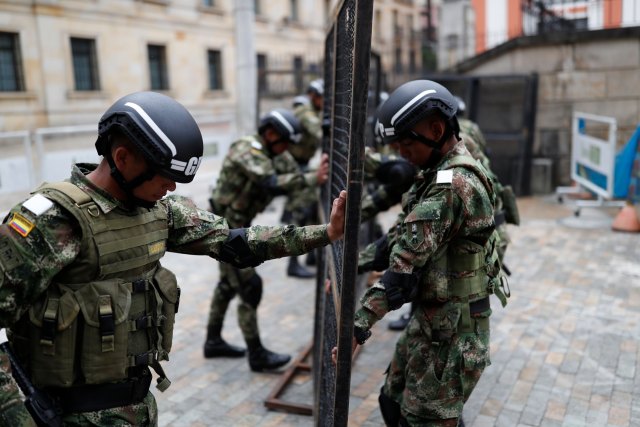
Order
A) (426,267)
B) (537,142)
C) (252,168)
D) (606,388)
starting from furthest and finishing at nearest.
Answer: (537,142) → (252,168) → (606,388) → (426,267)

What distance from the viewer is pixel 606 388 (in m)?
4.17

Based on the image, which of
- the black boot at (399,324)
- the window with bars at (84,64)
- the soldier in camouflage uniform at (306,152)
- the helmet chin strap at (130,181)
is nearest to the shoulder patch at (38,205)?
the helmet chin strap at (130,181)

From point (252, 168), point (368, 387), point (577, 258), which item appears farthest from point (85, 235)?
point (577, 258)

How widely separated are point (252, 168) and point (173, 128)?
97.4 inches

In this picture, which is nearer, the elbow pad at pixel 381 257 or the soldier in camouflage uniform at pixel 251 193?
the elbow pad at pixel 381 257

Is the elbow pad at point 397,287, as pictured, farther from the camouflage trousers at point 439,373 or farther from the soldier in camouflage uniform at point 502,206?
the soldier in camouflage uniform at point 502,206

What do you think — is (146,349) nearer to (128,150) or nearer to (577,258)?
(128,150)

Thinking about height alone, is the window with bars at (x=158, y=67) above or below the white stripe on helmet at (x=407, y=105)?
above

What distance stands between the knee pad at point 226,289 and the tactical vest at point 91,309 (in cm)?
257

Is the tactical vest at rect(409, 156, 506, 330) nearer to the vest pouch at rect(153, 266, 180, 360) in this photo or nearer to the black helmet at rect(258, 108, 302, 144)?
the vest pouch at rect(153, 266, 180, 360)

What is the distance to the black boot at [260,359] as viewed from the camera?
4.74m

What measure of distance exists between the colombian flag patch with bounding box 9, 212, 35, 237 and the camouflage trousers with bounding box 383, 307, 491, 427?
1.75 metres

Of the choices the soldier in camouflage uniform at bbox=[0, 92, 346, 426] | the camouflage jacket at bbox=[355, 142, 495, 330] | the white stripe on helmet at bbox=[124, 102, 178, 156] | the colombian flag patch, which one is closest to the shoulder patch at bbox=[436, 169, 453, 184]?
the camouflage jacket at bbox=[355, 142, 495, 330]

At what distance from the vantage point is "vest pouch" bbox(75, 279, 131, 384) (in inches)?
83.1
